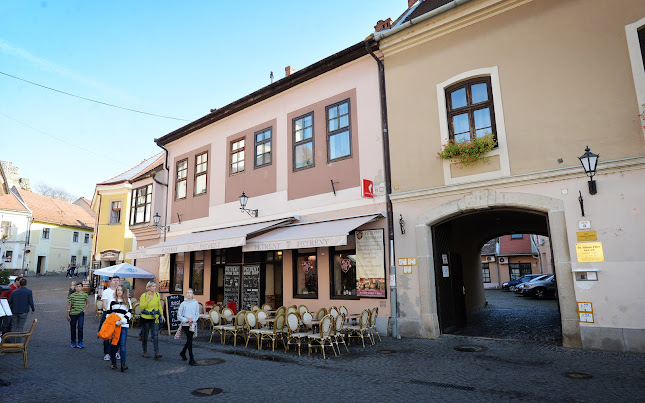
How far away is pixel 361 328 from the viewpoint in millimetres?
9320

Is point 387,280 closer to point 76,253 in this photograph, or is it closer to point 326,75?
point 326,75

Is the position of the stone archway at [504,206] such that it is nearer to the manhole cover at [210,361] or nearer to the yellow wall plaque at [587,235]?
the yellow wall plaque at [587,235]

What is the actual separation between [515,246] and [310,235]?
28898 millimetres

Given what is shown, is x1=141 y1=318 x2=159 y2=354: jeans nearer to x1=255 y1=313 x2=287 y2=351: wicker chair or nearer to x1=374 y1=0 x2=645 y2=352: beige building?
x1=255 y1=313 x2=287 y2=351: wicker chair

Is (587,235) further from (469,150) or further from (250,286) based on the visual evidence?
(250,286)

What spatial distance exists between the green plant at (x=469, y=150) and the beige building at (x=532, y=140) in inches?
7.5

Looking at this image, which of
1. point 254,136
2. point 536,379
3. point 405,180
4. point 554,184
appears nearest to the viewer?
point 536,379

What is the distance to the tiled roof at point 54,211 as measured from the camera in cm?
4447

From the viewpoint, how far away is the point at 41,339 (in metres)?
10.9

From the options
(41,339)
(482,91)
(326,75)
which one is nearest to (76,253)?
(41,339)

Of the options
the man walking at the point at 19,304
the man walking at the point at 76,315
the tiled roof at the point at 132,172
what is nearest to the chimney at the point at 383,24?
the man walking at the point at 76,315

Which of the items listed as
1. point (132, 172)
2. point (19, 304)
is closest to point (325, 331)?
point (19, 304)

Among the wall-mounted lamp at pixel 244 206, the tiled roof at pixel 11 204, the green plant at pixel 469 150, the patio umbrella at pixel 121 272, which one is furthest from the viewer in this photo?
the tiled roof at pixel 11 204

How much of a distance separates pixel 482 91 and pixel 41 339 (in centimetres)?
1341
